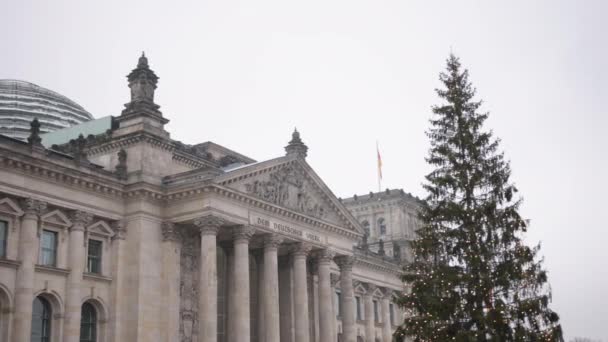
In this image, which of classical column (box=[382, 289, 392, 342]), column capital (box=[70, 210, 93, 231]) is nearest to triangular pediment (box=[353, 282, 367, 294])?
classical column (box=[382, 289, 392, 342])

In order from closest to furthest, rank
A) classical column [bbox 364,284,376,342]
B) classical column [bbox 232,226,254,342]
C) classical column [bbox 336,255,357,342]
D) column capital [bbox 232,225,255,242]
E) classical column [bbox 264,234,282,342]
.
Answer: classical column [bbox 232,226,254,342] < column capital [bbox 232,225,255,242] < classical column [bbox 264,234,282,342] < classical column [bbox 336,255,357,342] < classical column [bbox 364,284,376,342]

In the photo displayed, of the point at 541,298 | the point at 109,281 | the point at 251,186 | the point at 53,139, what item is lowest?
the point at 541,298

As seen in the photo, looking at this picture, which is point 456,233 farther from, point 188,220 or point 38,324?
point 38,324

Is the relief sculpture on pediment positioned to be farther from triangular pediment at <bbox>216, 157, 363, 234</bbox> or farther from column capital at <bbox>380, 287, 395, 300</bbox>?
column capital at <bbox>380, 287, 395, 300</bbox>

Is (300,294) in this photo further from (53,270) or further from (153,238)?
(53,270)

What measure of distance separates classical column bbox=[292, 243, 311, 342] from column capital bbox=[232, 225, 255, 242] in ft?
17.8

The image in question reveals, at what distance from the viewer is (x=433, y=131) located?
129 feet

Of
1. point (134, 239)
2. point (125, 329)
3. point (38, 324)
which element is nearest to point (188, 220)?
point (134, 239)

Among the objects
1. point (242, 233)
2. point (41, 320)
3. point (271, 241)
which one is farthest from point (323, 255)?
point (41, 320)

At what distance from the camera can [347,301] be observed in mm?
52844

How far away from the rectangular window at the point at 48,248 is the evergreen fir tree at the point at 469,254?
57.6 ft

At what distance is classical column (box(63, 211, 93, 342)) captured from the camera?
38.3 metres

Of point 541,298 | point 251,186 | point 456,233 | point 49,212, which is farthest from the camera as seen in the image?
point 251,186

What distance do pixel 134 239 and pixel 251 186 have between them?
24.6ft
